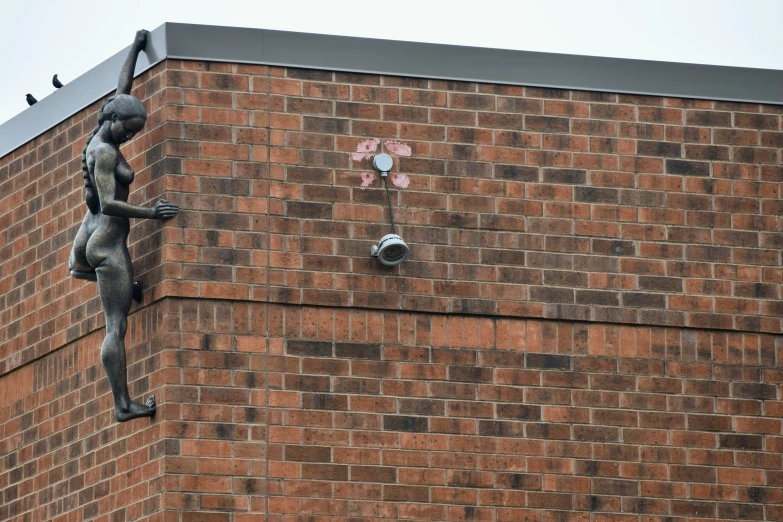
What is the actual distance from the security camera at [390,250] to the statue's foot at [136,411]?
2.46 metres

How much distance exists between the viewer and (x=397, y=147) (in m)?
20.3

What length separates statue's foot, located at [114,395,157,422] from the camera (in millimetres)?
19250

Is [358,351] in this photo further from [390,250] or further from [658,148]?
[658,148]

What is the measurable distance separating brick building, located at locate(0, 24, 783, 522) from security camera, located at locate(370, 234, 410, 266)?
0.55ft

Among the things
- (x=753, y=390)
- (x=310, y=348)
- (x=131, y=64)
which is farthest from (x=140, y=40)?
(x=753, y=390)

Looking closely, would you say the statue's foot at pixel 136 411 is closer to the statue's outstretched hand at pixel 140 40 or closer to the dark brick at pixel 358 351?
the dark brick at pixel 358 351

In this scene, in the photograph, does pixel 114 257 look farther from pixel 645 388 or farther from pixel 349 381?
pixel 645 388

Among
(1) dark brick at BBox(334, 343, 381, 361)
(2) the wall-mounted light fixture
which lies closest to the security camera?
(2) the wall-mounted light fixture

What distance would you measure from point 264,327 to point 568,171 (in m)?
3.39

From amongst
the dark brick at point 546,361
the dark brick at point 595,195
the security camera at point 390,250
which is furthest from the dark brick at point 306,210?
the dark brick at point 595,195

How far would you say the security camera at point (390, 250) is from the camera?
19625mm

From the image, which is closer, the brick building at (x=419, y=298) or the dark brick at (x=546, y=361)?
the brick building at (x=419, y=298)

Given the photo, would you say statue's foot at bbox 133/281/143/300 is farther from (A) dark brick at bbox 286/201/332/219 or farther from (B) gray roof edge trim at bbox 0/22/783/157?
(B) gray roof edge trim at bbox 0/22/783/157

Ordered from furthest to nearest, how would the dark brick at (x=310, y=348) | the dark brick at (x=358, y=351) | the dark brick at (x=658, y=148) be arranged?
the dark brick at (x=658, y=148) → the dark brick at (x=358, y=351) → the dark brick at (x=310, y=348)
